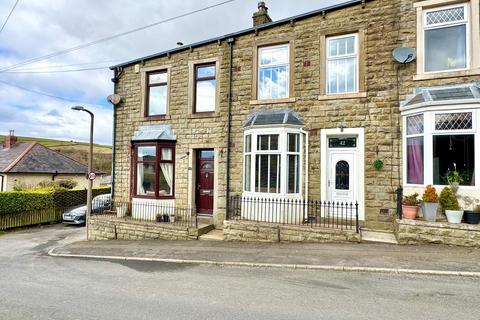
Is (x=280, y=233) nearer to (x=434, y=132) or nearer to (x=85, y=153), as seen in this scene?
(x=434, y=132)

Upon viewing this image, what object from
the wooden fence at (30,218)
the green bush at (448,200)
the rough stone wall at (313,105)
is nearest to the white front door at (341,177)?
the rough stone wall at (313,105)

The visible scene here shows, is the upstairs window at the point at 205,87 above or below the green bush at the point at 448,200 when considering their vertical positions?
above

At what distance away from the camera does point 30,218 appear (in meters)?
19.7

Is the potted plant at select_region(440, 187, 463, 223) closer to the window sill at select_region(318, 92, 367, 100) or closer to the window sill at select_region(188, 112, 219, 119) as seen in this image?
the window sill at select_region(318, 92, 367, 100)

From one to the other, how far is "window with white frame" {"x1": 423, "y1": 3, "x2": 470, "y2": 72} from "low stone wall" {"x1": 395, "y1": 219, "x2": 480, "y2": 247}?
4.59 meters

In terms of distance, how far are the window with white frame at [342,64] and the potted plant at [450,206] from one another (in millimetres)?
4080

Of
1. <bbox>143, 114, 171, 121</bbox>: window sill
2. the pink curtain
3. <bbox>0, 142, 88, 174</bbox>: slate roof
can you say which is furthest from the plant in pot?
<bbox>0, 142, 88, 174</bbox>: slate roof

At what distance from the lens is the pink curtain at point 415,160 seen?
893 centimetres

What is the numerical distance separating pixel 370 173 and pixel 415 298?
5233 millimetres

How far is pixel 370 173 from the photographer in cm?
972

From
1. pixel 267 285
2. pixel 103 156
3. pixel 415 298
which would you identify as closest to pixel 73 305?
pixel 267 285

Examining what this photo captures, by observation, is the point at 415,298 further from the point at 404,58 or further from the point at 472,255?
the point at 404,58

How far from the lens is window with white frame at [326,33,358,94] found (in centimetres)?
1025

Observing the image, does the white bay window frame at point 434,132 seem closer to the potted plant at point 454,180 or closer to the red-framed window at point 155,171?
the potted plant at point 454,180
